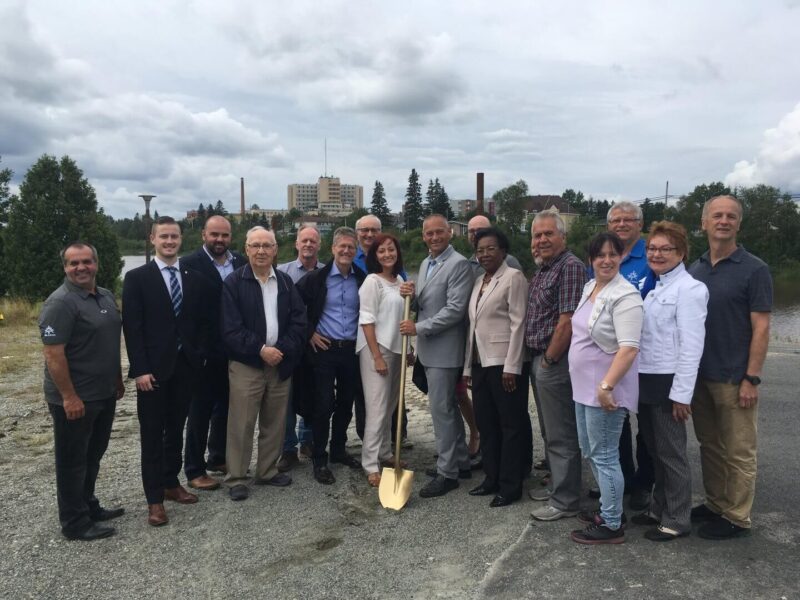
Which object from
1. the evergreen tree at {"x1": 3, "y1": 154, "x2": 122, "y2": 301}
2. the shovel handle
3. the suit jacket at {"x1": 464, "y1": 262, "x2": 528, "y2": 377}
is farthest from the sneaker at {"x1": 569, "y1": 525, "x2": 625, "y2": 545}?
the evergreen tree at {"x1": 3, "y1": 154, "x2": 122, "y2": 301}

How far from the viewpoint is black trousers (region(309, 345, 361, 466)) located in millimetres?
4855

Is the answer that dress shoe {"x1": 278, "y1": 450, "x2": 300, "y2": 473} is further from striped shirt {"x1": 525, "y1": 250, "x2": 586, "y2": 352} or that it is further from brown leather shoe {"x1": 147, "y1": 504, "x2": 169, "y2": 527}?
striped shirt {"x1": 525, "y1": 250, "x2": 586, "y2": 352}

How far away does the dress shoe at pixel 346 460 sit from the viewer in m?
5.18

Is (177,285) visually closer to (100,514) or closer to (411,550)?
(100,514)

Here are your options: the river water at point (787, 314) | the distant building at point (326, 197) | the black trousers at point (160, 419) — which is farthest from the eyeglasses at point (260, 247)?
the distant building at point (326, 197)

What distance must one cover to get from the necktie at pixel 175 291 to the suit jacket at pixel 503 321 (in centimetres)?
213

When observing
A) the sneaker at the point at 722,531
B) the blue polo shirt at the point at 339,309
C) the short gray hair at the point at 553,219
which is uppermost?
the short gray hair at the point at 553,219

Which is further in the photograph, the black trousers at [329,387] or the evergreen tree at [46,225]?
the evergreen tree at [46,225]


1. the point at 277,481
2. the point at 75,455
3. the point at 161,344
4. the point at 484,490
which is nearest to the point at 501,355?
the point at 484,490

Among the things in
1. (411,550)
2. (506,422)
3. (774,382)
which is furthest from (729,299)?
(774,382)

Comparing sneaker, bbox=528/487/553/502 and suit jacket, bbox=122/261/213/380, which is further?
sneaker, bbox=528/487/553/502

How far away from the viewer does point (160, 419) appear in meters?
4.15

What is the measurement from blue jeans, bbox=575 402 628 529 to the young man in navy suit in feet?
8.98

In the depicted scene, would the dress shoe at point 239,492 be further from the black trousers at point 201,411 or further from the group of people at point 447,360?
the black trousers at point 201,411
